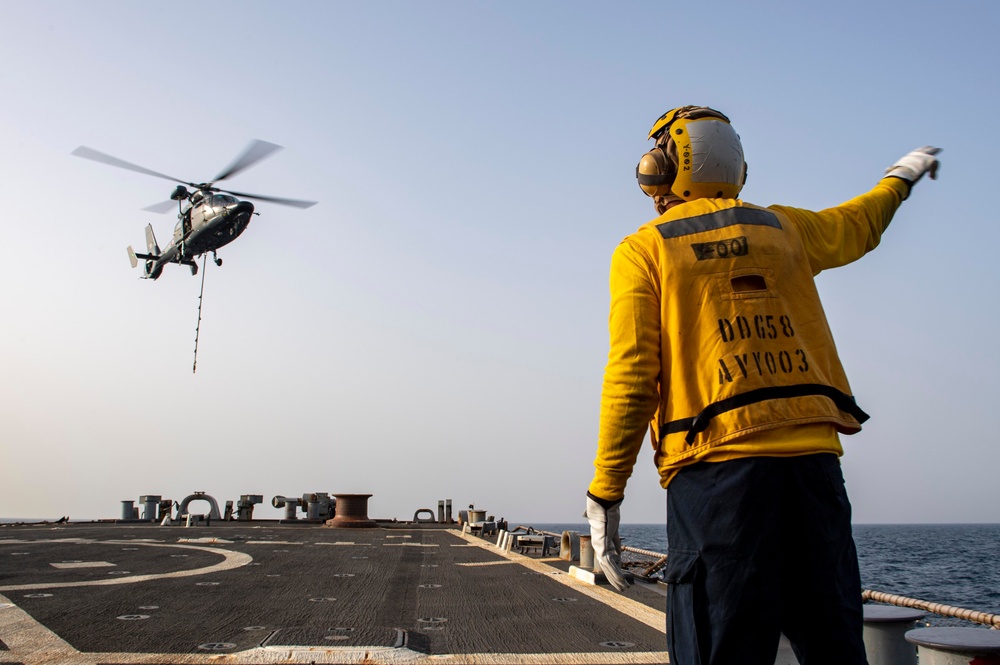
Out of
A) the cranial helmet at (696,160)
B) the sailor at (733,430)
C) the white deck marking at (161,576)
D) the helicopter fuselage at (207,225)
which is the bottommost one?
the white deck marking at (161,576)

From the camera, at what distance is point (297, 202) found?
33.4m

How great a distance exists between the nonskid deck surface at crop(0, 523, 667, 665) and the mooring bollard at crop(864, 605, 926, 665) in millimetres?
1478

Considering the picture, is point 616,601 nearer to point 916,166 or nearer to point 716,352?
point 916,166

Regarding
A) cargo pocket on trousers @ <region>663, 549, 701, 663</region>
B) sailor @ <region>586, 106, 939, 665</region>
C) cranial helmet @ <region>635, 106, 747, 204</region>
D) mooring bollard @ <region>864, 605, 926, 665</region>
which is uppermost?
cranial helmet @ <region>635, 106, 747, 204</region>

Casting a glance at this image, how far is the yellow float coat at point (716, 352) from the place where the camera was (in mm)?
2734

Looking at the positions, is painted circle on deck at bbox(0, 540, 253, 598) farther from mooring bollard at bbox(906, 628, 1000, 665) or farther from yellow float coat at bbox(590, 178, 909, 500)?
mooring bollard at bbox(906, 628, 1000, 665)

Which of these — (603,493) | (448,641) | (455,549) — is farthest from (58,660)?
(455,549)

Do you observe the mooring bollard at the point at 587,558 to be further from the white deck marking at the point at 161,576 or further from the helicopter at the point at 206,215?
the helicopter at the point at 206,215

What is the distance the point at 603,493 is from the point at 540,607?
16.6 ft

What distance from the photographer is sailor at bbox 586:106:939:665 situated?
2.58 meters

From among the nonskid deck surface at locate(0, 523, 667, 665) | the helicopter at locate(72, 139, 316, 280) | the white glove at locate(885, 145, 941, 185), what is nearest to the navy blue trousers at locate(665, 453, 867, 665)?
the white glove at locate(885, 145, 941, 185)

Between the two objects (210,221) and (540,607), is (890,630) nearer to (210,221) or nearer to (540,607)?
(540,607)

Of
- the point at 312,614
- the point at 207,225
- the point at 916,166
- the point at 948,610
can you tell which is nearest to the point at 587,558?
the point at 312,614

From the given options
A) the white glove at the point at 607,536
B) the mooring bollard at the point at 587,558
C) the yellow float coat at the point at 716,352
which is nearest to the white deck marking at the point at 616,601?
the mooring bollard at the point at 587,558
